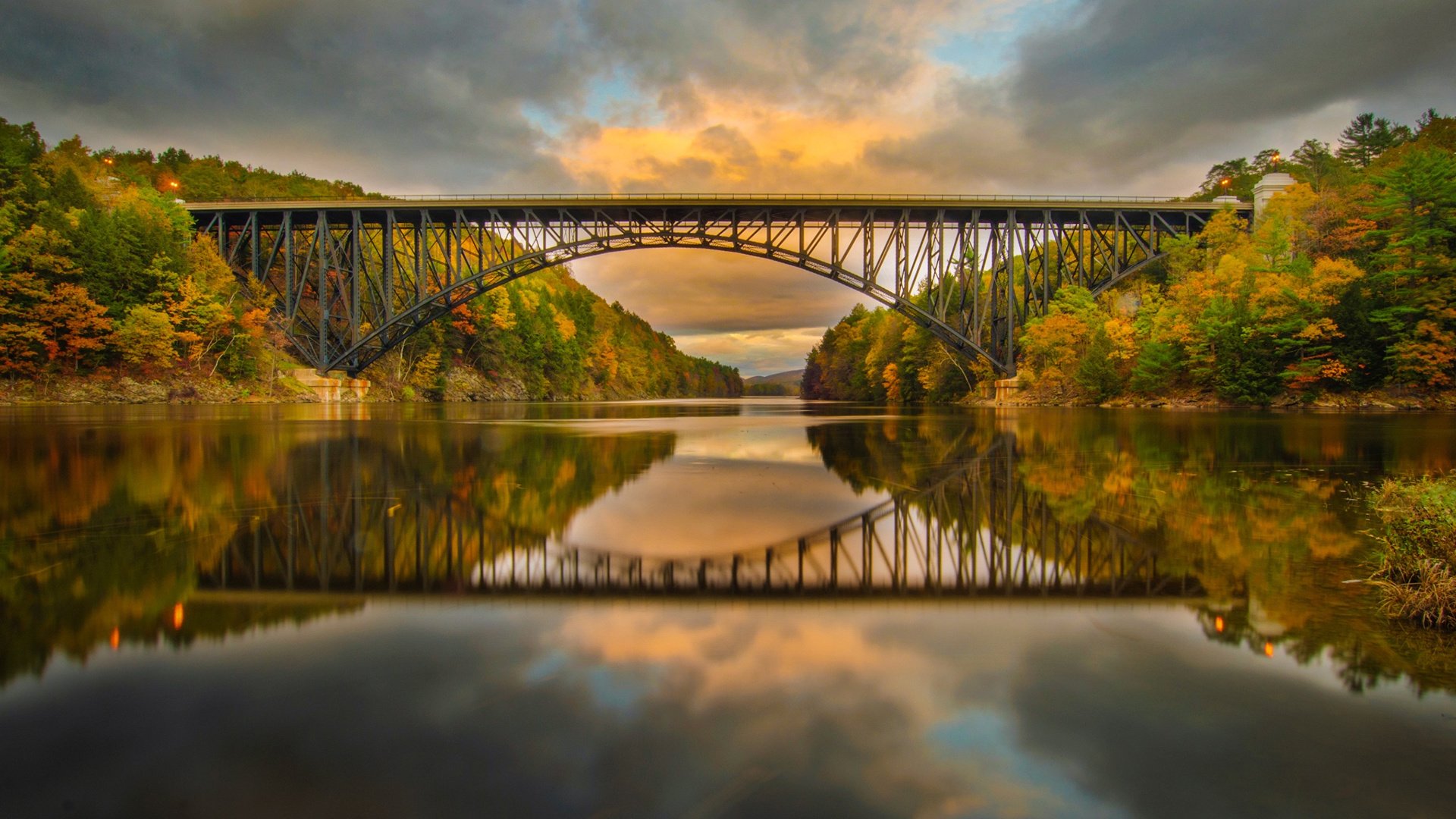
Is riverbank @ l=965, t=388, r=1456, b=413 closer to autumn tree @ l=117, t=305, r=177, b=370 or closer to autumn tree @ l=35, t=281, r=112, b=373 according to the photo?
autumn tree @ l=117, t=305, r=177, b=370

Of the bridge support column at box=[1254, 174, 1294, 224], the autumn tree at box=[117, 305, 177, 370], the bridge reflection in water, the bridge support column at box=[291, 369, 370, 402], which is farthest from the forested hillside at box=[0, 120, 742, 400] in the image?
the bridge support column at box=[1254, 174, 1294, 224]

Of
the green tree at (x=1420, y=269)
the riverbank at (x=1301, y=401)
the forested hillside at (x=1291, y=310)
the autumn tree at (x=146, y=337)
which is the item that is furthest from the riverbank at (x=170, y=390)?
the green tree at (x=1420, y=269)

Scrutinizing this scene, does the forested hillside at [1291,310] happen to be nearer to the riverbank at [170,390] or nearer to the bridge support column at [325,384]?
the bridge support column at [325,384]

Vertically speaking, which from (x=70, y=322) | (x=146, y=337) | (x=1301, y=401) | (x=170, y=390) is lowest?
(x=1301, y=401)

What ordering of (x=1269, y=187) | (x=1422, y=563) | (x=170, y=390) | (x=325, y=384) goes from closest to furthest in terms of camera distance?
(x=1422, y=563)
(x=170, y=390)
(x=1269, y=187)
(x=325, y=384)

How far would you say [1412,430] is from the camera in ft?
60.8

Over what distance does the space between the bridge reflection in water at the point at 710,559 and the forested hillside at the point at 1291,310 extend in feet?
121

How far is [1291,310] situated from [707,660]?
4234 cm

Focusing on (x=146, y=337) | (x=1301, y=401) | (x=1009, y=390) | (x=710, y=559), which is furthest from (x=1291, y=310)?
(x=146, y=337)

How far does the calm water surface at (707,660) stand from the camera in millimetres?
2330

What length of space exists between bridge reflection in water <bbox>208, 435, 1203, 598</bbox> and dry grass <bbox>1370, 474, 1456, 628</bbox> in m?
1.04

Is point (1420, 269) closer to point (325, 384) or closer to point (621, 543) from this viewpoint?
point (621, 543)

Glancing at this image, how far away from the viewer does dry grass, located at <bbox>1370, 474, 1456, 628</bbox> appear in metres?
3.85

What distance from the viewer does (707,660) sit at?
3445mm
